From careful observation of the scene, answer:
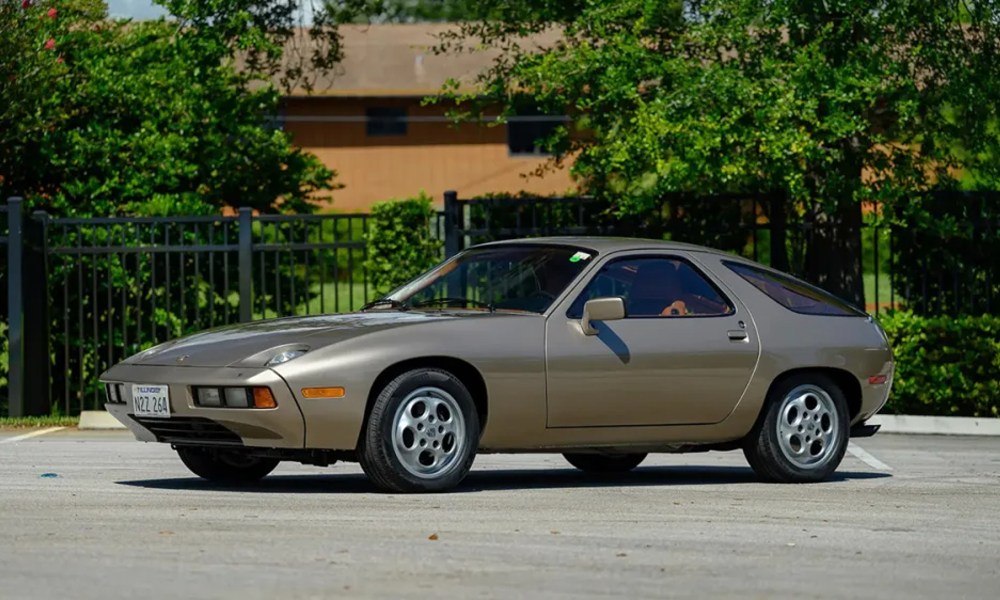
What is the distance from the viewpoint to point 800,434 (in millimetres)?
11445

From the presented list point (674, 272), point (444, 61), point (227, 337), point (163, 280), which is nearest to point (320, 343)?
point (227, 337)

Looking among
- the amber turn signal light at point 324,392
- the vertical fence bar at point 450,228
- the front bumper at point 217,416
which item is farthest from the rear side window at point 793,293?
the vertical fence bar at point 450,228

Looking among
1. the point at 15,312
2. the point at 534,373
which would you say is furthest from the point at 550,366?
the point at 15,312

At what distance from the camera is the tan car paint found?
9.80 metres

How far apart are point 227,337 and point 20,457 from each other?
346 centimetres

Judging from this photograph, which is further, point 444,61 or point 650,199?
point 444,61

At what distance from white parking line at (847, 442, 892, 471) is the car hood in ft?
13.1

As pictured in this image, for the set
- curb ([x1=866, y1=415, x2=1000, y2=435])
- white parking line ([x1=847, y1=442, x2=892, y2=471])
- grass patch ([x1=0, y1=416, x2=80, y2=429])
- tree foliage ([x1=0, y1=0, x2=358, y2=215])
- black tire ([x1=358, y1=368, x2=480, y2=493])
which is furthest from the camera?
tree foliage ([x1=0, y1=0, x2=358, y2=215])

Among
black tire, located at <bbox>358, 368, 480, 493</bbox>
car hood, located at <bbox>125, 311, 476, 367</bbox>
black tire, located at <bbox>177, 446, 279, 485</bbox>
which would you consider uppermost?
car hood, located at <bbox>125, 311, 476, 367</bbox>

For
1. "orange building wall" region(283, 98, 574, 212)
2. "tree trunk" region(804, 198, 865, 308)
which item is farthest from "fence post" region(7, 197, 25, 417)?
"orange building wall" region(283, 98, 574, 212)

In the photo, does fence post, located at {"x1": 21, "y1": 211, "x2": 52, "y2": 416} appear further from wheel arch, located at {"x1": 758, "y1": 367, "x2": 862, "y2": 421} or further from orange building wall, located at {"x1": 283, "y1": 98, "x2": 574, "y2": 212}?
orange building wall, located at {"x1": 283, "y1": 98, "x2": 574, "y2": 212}

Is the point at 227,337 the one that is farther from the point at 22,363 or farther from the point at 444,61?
the point at 444,61

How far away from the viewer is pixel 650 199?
17.8 metres

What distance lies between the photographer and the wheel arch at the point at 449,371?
32.7ft
